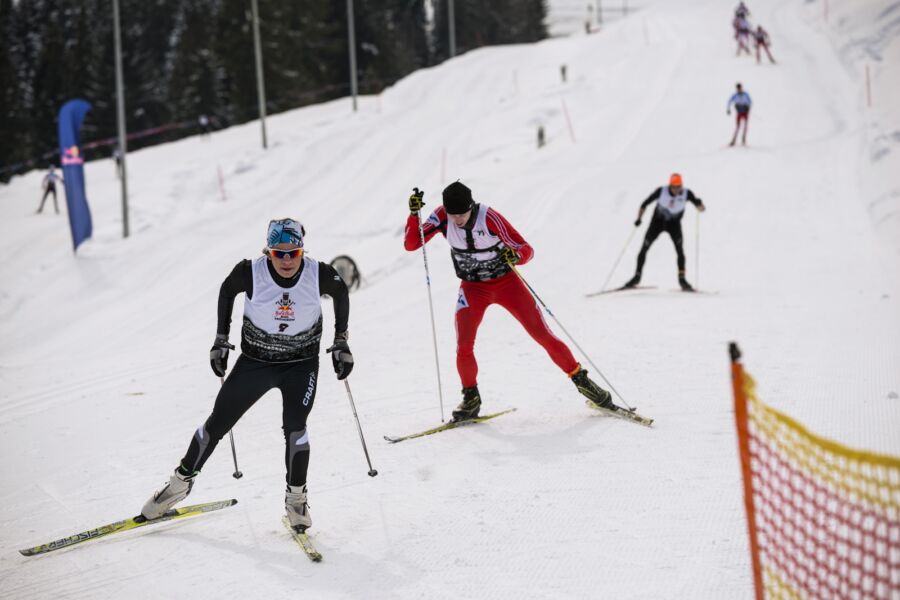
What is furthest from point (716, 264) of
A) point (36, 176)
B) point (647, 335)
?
point (36, 176)

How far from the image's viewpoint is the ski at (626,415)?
6.34m

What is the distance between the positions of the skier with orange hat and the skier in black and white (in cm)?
774

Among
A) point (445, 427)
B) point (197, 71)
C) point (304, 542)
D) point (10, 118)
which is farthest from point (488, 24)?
point (304, 542)

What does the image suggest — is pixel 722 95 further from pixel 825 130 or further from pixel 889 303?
pixel 889 303

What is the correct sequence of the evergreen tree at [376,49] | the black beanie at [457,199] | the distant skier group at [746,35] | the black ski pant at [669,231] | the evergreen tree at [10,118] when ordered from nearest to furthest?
1. the black beanie at [457,199]
2. the black ski pant at [669,231]
3. the distant skier group at [746,35]
4. the evergreen tree at [10,118]
5. the evergreen tree at [376,49]

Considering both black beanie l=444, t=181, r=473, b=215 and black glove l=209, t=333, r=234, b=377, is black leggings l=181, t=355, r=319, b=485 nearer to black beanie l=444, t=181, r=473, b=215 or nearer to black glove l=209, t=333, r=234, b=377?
black glove l=209, t=333, r=234, b=377

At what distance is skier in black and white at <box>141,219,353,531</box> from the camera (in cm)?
463

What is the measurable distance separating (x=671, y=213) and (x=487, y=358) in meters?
4.57

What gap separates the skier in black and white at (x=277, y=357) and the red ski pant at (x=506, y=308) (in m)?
1.78

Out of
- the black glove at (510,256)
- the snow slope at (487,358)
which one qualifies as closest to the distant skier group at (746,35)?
the snow slope at (487,358)

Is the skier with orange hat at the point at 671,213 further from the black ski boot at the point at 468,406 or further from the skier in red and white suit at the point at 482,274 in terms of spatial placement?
the black ski boot at the point at 468,406

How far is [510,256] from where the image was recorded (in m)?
6.13

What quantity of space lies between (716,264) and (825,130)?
Answer: 1060 centimetres

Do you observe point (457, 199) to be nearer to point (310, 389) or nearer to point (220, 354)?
point (310, 389)
